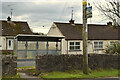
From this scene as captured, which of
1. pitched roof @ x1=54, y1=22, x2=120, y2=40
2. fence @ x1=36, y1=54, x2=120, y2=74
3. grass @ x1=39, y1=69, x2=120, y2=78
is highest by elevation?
pitched roof @ x1=54, y1=22, x2=120, y2=40

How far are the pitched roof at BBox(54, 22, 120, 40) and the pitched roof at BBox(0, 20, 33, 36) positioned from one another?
18.0 feet

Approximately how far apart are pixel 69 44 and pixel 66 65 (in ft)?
52.6

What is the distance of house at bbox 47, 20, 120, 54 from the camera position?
28531mm

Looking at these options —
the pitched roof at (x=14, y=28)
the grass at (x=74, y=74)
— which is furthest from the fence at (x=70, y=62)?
the pitched roof at (x=14, y=28)

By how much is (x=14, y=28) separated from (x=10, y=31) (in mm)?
1462

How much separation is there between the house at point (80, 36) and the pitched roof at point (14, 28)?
4.64 metres

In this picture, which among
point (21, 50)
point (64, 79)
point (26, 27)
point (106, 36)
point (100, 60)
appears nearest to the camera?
point (64, 79)

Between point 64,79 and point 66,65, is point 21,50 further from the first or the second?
point 64,79

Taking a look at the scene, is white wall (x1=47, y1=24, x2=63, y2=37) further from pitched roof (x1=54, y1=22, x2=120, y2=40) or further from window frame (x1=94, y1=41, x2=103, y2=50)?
window frame (x1=94, y1=41, x2=103, y2=50)

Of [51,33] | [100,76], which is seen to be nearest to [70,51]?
[51,33]

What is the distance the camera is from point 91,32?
105ft

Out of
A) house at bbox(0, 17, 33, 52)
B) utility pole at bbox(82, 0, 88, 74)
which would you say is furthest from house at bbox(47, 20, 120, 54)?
utility pole at bbox(82, 0, 88, 74)

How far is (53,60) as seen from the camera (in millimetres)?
12148

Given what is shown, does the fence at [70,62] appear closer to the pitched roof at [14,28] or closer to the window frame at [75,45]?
the window frame at [75,45]
